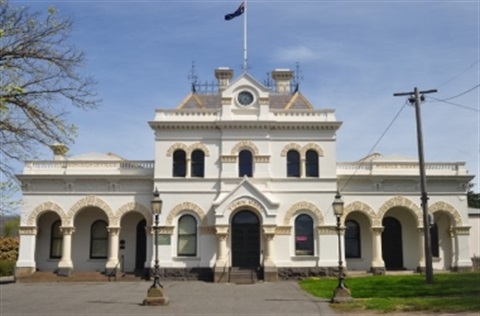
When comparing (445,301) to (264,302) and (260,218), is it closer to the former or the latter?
(264,302)

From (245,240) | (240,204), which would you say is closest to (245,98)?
(240,204)

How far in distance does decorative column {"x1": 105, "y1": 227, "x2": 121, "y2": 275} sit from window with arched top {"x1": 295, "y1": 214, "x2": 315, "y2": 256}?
10.4 meters

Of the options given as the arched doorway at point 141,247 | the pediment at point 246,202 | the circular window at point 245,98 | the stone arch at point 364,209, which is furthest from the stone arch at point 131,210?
the stone arch at point 364,209

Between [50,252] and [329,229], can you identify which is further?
[50,252]

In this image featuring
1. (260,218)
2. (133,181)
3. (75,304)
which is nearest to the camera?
(75,304)

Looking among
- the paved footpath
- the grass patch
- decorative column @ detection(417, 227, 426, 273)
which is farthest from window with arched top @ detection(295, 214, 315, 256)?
decorative column @ detection(417, 227, 426, 273)

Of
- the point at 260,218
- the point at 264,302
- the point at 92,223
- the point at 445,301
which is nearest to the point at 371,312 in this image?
the point at 445,301

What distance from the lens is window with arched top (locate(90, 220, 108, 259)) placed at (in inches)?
1358

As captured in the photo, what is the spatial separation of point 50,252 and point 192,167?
10.3 metres

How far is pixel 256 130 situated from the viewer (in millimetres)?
32750

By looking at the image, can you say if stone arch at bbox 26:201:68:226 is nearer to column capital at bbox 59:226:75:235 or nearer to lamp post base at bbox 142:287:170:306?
column capital at bbox 59:226:75:235

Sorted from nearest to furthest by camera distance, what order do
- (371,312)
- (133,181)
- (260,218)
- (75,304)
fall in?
(371,312) → (75,304) → (260,218) → (133,181)

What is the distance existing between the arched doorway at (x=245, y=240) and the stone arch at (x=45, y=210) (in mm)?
10079

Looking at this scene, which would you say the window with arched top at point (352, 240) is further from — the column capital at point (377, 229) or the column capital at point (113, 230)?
the column capital at point (113, 230)
